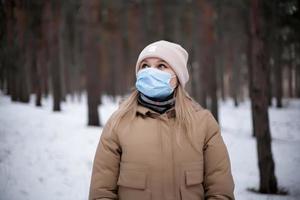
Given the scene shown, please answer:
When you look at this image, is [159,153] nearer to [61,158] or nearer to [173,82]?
[173,82]

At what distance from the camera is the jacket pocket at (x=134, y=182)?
7.79 feet

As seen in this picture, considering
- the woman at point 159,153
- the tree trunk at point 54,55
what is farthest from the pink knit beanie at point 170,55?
the tree trunk at point 54,55

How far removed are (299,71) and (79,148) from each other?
28799 millimetres

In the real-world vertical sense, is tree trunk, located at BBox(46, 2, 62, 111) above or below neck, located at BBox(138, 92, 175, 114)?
above

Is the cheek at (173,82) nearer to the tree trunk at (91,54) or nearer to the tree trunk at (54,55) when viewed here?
the tree trunk at (91,54)

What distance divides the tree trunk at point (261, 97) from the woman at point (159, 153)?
17.0ft

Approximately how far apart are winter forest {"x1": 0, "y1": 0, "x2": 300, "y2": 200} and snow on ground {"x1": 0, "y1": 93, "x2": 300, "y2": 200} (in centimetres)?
2

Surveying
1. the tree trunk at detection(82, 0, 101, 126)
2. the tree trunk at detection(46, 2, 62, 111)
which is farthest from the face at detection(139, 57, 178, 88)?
the tree trunk at detection(46, 2, 62, 111)

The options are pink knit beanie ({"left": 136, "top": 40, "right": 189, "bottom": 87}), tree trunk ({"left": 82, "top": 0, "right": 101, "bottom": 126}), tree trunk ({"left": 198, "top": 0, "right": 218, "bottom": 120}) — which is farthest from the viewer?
tree trunk ({"left": 198, "top": 0, "right": 218, "bottom": 120})

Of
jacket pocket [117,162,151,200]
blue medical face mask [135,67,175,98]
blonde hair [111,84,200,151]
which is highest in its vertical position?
blue medical face mask [135,67,175,98]

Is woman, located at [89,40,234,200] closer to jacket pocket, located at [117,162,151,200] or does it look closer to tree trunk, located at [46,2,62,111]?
jacket pocket, located at [117,162,151,200]

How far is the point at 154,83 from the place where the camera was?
2494mm

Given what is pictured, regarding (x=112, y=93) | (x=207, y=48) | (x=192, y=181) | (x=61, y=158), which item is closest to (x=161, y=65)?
(x=192, y=181)

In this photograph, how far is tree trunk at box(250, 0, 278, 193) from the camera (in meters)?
7.31
